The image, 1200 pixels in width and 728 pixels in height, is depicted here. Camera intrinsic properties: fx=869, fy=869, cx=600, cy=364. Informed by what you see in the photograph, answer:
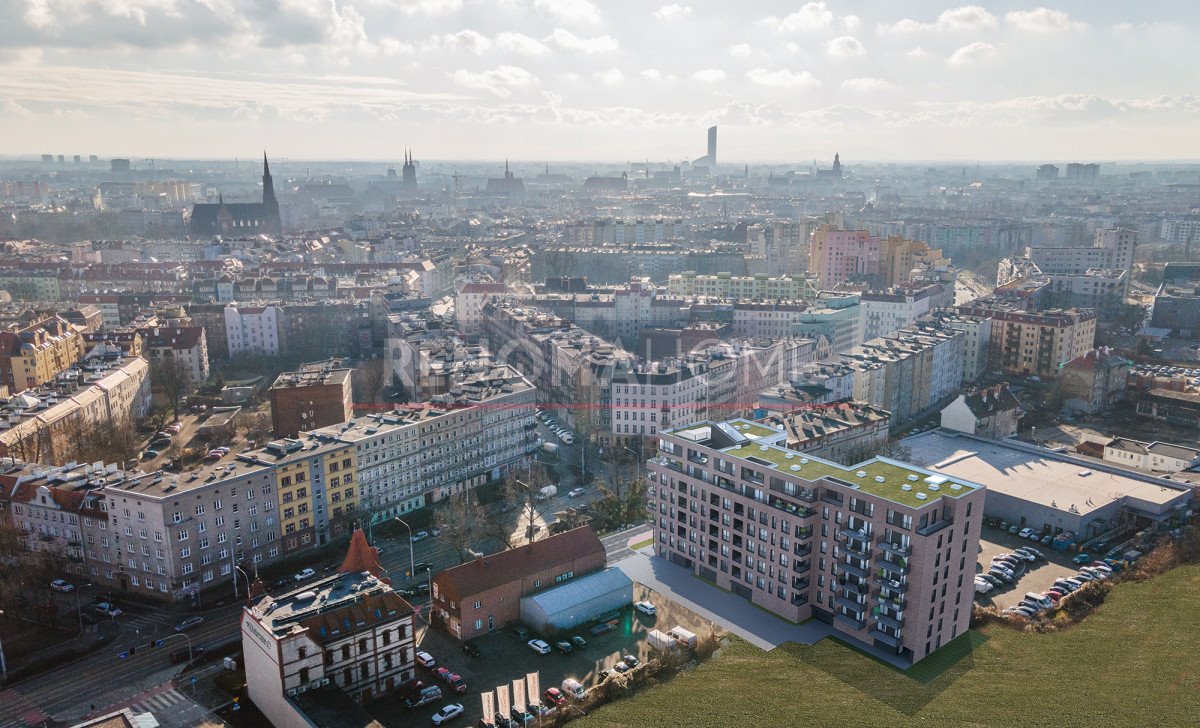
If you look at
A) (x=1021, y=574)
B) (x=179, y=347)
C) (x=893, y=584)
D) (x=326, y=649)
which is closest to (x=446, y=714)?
(x=326, y=649)

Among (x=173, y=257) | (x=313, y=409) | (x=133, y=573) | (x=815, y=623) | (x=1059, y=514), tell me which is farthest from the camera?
(x=173, y=257)

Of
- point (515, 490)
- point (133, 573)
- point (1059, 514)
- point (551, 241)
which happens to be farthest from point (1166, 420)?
point (551, 241)

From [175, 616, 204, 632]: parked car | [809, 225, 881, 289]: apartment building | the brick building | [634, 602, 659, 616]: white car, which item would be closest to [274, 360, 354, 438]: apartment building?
[175, 616, 204, 632]: parked car

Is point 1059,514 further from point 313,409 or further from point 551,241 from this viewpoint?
point 551,241

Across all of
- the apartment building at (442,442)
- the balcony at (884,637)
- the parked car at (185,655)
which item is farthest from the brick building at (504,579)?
the balcony at (884,637)

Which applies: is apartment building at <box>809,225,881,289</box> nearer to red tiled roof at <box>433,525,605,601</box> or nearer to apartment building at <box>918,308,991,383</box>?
apartment building at <box>918,308,991,383</box>

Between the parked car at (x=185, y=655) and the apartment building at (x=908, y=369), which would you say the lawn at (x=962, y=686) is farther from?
the apartment building at (x=908, y=369)
